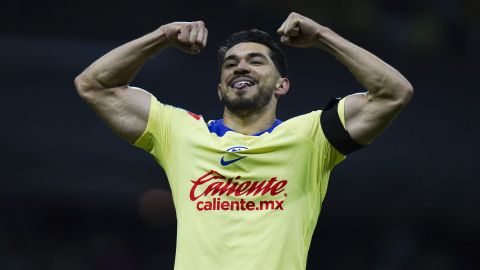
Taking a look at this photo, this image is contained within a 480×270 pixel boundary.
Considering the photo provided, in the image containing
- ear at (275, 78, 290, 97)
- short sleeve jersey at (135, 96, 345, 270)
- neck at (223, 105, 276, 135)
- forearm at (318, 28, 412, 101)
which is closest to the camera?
short sleeve jersey at (135, 96, 345, 270)

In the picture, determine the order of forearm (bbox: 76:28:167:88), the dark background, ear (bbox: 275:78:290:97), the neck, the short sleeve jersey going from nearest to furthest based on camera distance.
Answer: the short sleeve jersey → forearm (bbox: 76:28:167:88) → the neck → ear (bbox: 275:78:290:97) → the dark background

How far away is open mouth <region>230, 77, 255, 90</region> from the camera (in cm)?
455

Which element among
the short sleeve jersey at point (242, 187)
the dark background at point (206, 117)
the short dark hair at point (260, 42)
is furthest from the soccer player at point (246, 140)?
the dark background at point (206, 117)

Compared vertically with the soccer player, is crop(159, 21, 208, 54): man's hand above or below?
above

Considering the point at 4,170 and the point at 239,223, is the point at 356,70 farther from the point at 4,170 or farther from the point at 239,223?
the point at 4,170

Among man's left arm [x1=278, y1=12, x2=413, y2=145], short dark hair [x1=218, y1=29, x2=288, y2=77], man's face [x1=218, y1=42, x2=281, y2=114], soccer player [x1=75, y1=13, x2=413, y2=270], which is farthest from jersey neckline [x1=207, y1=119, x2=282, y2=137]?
man's left arm [x1=278, y1=12, x2=413, y2=145]

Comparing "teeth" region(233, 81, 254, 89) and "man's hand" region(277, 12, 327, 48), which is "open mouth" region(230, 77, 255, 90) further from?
"man's hand" region(277, 12, 327, 48)

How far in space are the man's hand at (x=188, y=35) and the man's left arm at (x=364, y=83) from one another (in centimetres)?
40

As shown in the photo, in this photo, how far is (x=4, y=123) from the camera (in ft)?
A: 27.3

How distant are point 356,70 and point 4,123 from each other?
4946 mm

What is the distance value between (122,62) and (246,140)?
0.77 meters

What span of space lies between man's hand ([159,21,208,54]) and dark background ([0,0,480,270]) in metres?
3.72

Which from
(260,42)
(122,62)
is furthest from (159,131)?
(260,42)

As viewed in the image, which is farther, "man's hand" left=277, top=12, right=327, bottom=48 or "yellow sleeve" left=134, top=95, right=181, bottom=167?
"yellow sleeve" left=134, top=95, right=181, bottom=167
